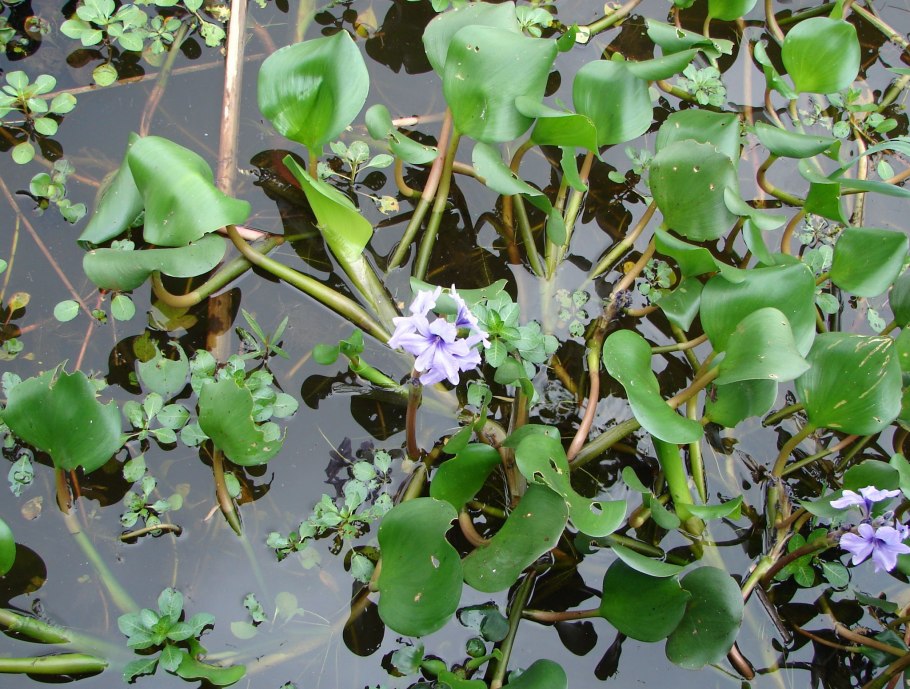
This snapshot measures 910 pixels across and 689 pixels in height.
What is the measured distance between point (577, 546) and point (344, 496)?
0.51 m

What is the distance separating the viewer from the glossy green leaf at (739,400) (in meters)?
1.62

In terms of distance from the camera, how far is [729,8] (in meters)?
2.15

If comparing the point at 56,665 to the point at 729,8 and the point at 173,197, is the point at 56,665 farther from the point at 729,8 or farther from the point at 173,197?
the point at 729,8

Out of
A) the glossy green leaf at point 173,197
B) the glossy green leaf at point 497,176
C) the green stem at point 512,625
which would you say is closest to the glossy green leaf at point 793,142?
the glossy green leaf at point 497,176

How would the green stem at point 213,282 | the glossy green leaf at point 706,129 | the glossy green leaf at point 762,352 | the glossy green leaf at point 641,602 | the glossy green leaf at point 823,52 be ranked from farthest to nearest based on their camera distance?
the glossy green leaf at point 823,52 → the glossy green leaf at point 706,129 → the green stem at point 213,282 → the glossy green leaf at point 641,602 → the glossy green leaf at point 762,352

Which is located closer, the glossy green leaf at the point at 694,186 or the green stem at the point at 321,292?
the glossy green leaf at the point at 694,186

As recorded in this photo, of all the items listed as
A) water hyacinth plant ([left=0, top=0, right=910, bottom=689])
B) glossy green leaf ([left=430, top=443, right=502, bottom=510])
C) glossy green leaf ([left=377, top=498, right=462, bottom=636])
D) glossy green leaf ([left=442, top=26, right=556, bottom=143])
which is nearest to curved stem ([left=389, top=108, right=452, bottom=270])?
water hyacinth plant ([left=0, top=0, right=910, bottom=689])

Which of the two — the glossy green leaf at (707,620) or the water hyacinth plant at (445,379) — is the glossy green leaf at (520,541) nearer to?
the water hyacinth plant at (445,379)

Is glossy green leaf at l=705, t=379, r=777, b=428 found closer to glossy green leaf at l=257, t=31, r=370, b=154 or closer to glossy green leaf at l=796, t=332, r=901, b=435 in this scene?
glossy green leaf at l=796, t=332, r=901, b=435

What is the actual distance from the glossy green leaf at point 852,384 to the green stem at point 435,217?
0.87 m

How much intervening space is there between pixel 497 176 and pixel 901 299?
3.27ft

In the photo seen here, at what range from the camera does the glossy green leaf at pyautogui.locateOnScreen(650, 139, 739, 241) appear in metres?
1.69

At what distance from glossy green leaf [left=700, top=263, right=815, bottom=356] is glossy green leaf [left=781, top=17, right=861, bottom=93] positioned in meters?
0.74

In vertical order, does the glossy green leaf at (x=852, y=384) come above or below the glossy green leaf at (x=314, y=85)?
below
